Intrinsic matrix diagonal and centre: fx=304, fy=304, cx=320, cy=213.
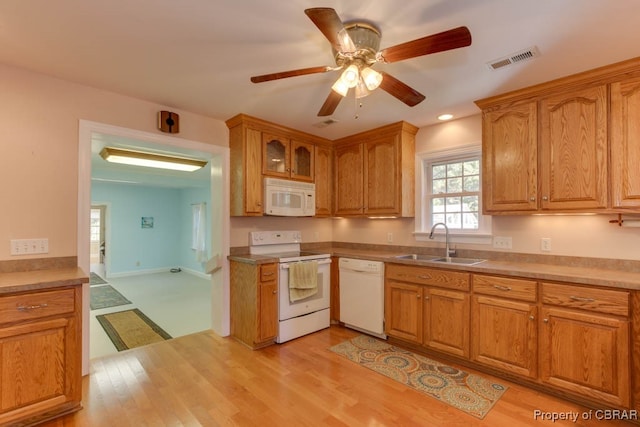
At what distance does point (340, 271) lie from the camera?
3.58m

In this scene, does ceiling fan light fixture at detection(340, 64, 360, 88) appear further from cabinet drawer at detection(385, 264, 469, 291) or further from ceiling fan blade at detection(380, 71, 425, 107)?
cabinet drawer at detection(385, 264, 469, 291)

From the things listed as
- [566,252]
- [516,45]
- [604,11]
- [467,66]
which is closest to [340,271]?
[566,252]

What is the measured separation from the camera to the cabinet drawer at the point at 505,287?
89.4 inches

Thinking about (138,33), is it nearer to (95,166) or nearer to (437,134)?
(437,134)

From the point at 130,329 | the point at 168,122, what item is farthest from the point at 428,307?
the point at 130,329

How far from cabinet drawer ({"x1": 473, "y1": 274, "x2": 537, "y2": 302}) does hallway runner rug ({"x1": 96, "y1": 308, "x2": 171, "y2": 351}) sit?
3.27 m

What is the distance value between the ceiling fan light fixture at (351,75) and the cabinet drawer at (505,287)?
1868 millimetres

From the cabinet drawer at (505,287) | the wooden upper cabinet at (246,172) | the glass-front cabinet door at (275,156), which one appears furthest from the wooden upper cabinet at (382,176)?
the wooden upper cabinet at (246,172)

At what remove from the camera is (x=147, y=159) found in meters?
4.32

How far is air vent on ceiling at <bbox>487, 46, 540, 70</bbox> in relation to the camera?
6.41 ft

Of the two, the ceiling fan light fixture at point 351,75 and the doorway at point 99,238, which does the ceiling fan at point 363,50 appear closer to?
the ceiling fan light fixture at point 351,75

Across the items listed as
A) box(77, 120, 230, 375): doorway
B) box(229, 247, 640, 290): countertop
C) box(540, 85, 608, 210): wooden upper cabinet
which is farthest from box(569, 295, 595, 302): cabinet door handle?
box(77, 120, 230, 375): doorway

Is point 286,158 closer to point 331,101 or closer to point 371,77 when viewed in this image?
point 331,101

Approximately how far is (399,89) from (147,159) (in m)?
3.80
